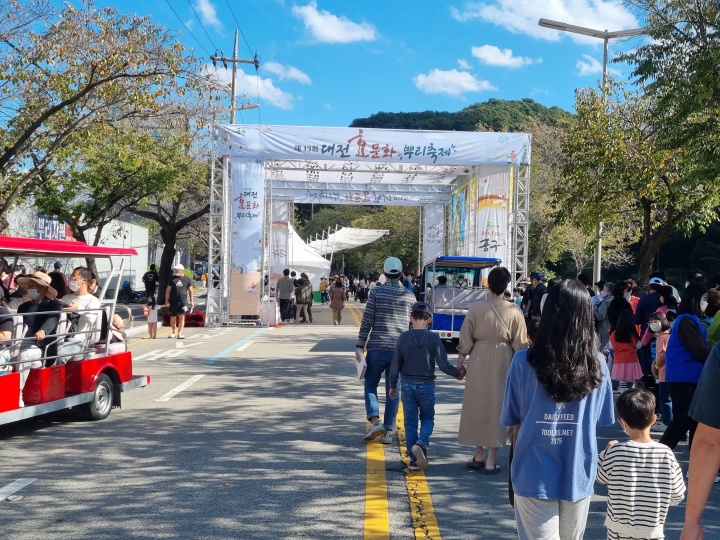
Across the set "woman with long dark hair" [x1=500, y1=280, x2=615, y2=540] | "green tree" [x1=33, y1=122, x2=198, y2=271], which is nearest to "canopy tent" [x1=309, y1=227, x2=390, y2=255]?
"green tree" [x1=33, y1=122, x2=198, y2=271]

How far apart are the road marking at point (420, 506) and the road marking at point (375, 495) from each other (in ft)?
0.66

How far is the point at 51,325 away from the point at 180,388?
353 centimetres

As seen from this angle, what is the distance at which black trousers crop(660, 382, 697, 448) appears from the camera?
25.3 ft

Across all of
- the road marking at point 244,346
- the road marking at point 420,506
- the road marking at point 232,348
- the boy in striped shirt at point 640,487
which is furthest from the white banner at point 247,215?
the boy in striped shirt at point 640,487

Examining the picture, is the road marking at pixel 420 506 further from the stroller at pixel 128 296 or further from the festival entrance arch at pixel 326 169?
the stroller at pixel 128 296

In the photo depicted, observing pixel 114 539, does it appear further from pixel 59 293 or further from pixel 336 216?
pixel 336 216

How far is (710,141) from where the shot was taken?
521 inches

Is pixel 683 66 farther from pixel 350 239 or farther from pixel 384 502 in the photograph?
pixel 350 239

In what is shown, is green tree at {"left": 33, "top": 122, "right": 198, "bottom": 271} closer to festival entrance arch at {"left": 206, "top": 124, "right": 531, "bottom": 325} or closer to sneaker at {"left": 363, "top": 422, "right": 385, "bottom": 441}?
festival entrance arch at {"left": 206, "top": 124, "right": 531, "bottom": 325}

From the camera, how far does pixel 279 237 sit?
122ft

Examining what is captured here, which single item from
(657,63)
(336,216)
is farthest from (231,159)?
(336,216)

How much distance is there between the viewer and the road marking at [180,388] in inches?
450

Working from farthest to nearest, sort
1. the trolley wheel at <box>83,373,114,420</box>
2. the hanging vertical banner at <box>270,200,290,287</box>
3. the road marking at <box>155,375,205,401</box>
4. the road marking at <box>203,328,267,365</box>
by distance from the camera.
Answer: the hanging vertical banner at <box>270,200,290,287</box>, the road marking at <box>203,328,267,365</box>, the road marking at <box>155,375,205,401</box>, the trolley wheel at <box>83,373,114,420</box>

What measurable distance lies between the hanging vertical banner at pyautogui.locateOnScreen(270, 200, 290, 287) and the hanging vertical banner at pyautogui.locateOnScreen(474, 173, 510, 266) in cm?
1340
